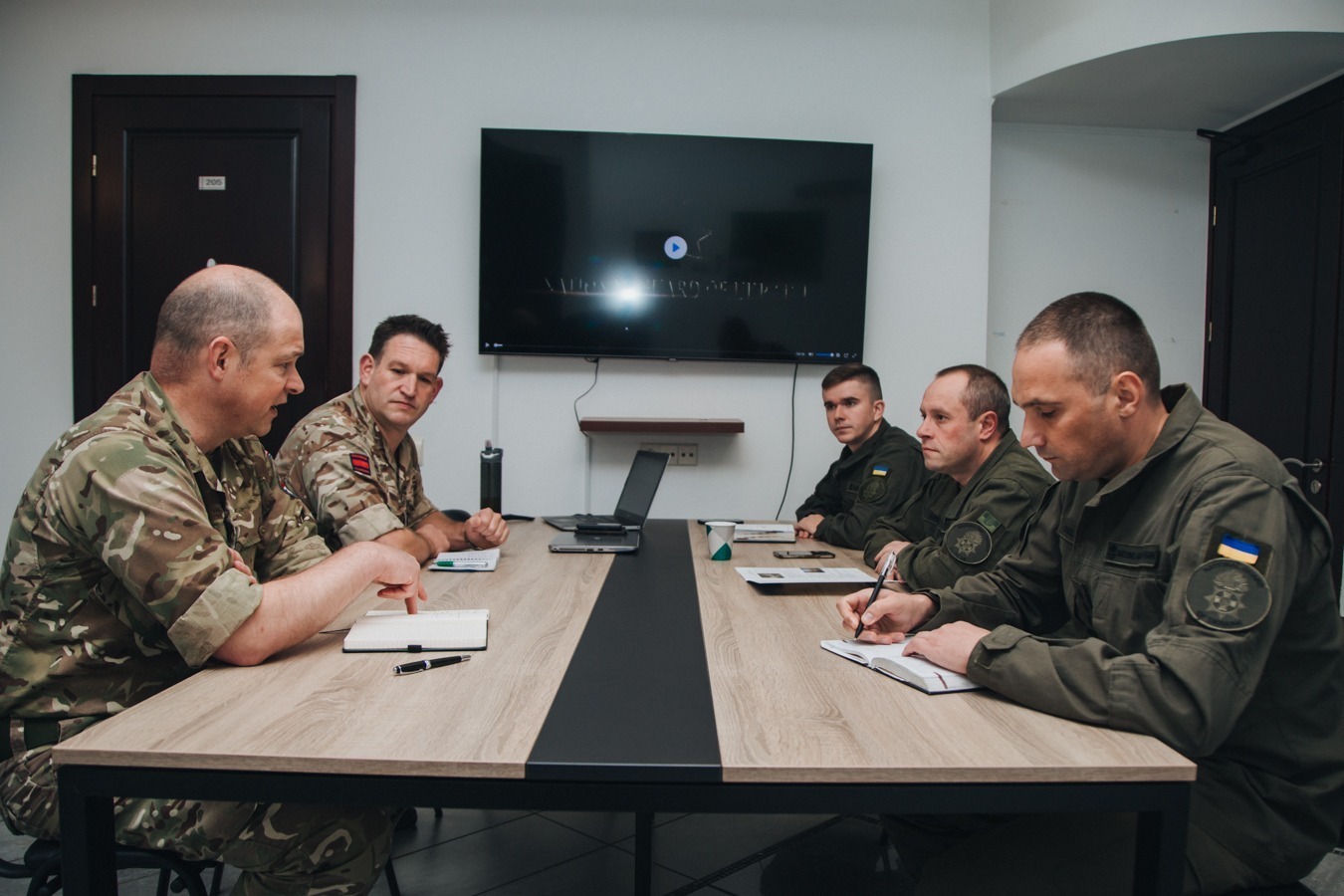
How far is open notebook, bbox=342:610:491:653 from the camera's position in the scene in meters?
1.44

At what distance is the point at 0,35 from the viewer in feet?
12.8

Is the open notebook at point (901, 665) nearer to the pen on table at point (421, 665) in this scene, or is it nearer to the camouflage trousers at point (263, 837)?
the pen on table at point (421, 665)

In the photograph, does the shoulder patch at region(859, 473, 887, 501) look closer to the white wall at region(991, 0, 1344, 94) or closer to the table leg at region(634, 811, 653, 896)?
the table leg at region(634, 811, 653, 896)

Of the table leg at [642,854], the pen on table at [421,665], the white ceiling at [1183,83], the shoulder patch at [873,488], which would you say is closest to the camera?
the pen on table at [421,665]

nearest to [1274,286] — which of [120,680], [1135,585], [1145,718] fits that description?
[1135,585]

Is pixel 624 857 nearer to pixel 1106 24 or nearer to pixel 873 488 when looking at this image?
pixel 873 488

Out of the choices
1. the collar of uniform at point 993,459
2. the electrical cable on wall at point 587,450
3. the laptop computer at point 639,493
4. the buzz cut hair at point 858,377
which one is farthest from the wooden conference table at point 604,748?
the electrical cable on wall at point 587,450

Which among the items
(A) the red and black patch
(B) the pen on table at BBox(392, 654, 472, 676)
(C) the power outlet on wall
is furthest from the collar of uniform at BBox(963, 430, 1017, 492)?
(C) the power outlet on wall

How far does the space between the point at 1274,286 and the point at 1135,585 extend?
3200 millimetres

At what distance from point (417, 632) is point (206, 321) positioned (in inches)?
24.9

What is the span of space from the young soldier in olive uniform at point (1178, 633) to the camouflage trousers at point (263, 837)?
2.81 ft

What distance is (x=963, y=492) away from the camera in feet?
7.74

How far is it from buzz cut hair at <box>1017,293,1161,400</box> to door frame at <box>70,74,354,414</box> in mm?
3241

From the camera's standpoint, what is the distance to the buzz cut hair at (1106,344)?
1404mm
